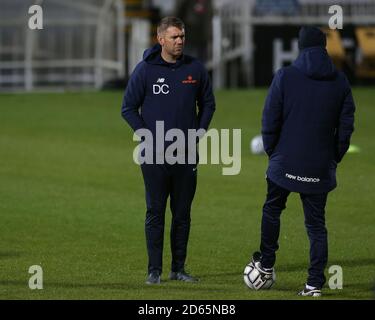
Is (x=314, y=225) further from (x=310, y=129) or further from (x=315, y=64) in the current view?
(x=315, y=64)

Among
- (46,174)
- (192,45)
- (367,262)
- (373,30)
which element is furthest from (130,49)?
(367,262)

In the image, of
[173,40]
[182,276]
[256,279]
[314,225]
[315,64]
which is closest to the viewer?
[315,64]

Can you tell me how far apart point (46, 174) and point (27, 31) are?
12480 mm

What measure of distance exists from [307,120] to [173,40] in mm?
1424

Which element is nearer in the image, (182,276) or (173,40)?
(173,40)

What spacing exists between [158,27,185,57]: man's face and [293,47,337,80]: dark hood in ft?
3.63

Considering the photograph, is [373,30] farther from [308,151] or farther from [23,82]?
[308,151]

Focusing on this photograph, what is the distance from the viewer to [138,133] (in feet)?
36.6

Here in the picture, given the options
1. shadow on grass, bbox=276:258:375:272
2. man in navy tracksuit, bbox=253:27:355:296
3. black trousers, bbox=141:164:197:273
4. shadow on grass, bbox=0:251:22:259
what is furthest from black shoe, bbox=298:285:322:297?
shadow on grass, bbox=0:251:22:259

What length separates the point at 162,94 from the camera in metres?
11.2

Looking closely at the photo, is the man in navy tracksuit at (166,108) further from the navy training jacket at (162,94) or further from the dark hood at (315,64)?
the dark hood at (315,64)

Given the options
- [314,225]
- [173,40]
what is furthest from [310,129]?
[173,40]

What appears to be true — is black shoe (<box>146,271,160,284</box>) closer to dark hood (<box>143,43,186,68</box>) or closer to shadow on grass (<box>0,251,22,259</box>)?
dark hood (<box>143,43,186,68</box>)

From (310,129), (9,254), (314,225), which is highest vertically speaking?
(310,129)
